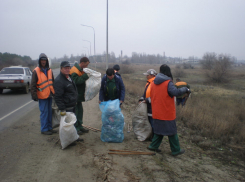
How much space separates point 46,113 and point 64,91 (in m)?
1.10

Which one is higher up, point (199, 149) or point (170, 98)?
point (170, 98)

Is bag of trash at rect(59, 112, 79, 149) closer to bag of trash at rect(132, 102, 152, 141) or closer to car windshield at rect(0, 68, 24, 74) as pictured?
bag of trash at rect(132, 102, 152, 141)

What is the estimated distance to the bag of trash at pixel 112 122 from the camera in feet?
14.8

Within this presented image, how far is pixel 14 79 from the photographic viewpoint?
12172 millimetres

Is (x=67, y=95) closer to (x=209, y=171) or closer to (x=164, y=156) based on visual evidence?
(x=164, y=156)

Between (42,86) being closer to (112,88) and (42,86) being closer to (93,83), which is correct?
(93,83)

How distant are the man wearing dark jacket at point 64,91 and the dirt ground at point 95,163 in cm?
92

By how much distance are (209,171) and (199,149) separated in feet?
4.79

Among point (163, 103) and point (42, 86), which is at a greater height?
point (42, 86)

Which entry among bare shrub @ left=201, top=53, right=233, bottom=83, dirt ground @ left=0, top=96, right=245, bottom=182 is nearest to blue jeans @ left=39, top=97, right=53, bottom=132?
dirt ground @ left=0, top=96, right=245, bottom=182

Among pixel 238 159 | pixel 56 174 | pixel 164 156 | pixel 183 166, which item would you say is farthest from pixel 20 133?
pixel 238 159

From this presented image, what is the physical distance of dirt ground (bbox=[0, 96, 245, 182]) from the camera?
3.32 m

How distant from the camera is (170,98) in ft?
13.0

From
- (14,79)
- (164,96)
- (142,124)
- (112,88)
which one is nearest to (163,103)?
(164,96)
